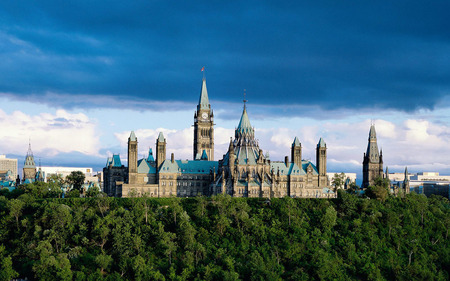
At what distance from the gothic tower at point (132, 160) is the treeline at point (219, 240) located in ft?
129

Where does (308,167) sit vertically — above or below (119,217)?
above

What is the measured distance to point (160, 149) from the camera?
19088 centimetres

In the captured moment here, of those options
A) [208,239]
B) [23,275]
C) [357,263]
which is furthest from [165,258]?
[357,263]

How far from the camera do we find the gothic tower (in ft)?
601

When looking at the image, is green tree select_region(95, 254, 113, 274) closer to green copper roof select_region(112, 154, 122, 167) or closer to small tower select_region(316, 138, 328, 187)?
green copper roof select_region(112, 154, 122, 167)

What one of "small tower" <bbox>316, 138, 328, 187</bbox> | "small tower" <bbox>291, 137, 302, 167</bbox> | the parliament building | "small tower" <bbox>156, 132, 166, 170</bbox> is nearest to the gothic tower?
the parliament building

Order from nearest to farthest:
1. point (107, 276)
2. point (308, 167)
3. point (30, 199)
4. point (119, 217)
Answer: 1. point (107, 276)
2. point (119, 217)
3. point (30, 199)
4. point (308, 167)

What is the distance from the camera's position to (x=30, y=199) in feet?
469

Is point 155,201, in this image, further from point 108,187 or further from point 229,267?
point 108,187

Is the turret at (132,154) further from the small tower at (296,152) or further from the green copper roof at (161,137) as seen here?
the small tower at (296,152)

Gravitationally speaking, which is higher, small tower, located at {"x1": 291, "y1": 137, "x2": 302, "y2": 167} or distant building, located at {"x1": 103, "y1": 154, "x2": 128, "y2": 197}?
small tower, located at {"x1": 291, "y1": 137, "x2": 302, "y2": 167}

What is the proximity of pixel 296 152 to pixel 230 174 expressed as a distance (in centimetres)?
2870

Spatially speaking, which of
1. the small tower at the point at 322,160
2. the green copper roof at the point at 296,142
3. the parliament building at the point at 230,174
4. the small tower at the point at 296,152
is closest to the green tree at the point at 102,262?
the parliament building at the point at 230,174

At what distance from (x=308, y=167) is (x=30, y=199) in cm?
8814
